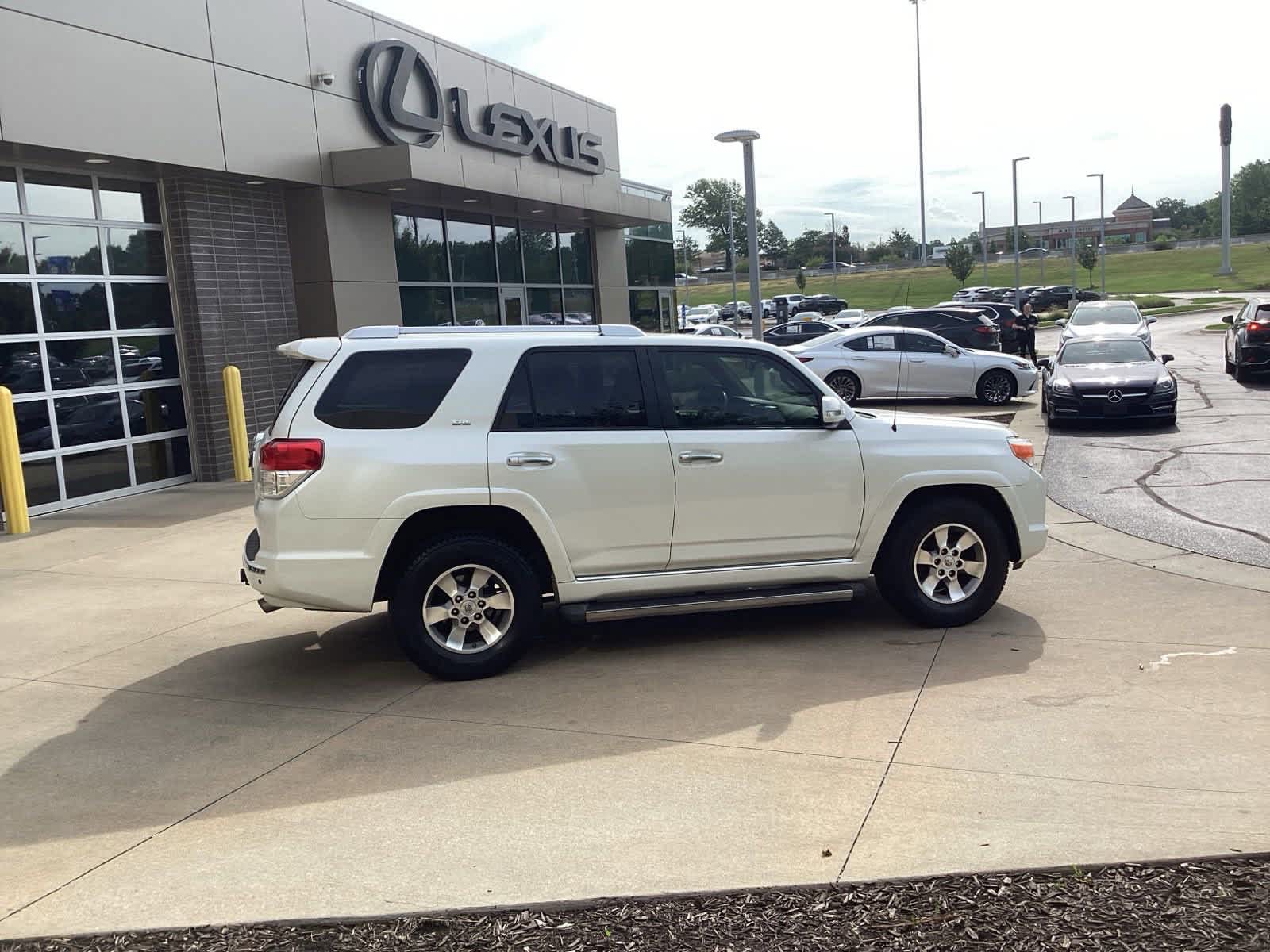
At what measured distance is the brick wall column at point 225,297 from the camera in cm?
1483

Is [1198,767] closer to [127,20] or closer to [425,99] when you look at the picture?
[127,20]

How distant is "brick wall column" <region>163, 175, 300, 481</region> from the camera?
14.8 meters

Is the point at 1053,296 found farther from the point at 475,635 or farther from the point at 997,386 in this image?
the point at 475,635

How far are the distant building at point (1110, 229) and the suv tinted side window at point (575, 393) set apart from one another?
153 meters

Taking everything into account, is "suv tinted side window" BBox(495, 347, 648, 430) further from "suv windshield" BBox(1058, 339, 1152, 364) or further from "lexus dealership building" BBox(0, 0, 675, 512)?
"suv windshield" BBox(1058, 339, 1152, 364)

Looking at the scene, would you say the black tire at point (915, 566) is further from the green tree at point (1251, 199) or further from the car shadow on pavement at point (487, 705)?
the green tree at point (1251, 199)

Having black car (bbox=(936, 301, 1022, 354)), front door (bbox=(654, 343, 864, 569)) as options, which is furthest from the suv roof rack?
black car (bbox=(936, 301, 1022, 354))

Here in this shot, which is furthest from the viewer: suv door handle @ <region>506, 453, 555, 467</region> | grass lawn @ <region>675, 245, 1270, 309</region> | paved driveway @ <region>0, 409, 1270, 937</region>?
grass lawn @ <region>675, 245, 1270, 309</region>

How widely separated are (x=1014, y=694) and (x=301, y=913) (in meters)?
3.57

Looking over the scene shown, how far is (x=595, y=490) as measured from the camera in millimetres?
6387

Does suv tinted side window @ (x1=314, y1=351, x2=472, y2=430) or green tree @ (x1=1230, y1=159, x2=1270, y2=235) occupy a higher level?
green tree @ (x1=1230, y1=159, x2=1270, y2=235)

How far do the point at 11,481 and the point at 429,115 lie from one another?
33.2 ft

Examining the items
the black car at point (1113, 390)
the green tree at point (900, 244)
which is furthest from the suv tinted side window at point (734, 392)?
the green tree at point (900, 244)

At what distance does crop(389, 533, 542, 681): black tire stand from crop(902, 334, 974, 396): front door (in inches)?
625
